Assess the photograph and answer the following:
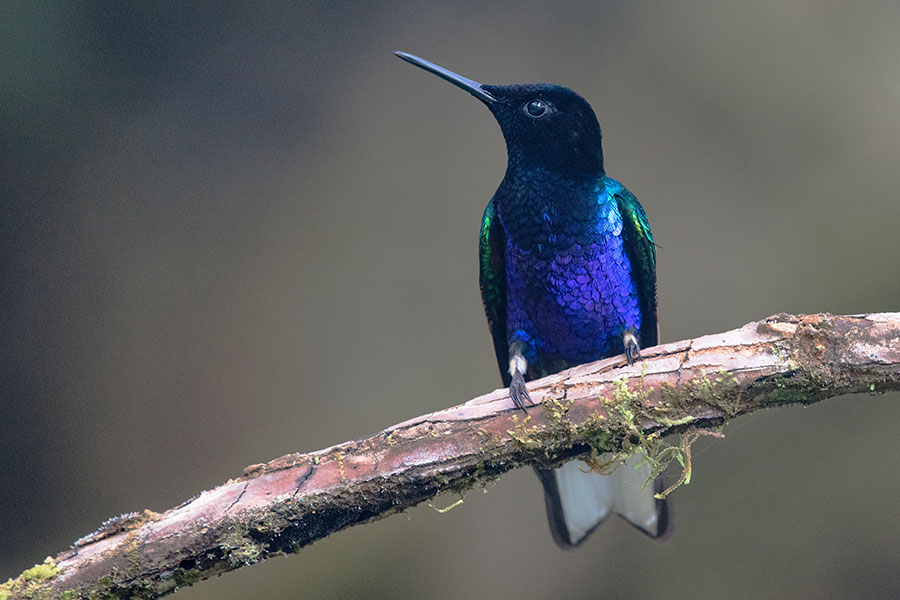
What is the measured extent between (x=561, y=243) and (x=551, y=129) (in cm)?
34

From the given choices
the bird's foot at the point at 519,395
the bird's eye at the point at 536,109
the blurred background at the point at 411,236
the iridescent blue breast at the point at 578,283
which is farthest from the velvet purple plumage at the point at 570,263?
the blurred background at the point at 411,236

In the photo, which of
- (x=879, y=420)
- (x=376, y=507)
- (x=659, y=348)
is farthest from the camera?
(x=879, y=420)

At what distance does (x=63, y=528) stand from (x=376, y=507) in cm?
177

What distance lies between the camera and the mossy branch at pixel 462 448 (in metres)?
1.52

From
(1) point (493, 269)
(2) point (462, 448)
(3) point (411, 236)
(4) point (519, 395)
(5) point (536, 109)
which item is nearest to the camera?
(2) point (462, 448)

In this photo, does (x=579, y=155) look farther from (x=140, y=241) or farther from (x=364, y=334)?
(x=140, y=241)

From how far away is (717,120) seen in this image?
2938 millimetres

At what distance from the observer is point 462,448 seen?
162 cm

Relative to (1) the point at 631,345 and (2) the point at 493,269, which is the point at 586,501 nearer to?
(1) the point at 631,345

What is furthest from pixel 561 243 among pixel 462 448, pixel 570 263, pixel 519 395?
pixel 462 448

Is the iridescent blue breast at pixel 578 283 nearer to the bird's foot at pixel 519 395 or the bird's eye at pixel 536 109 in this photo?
the bird's eye at pixel 536 109

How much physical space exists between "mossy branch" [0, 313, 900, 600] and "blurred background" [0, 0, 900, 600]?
1313 mm

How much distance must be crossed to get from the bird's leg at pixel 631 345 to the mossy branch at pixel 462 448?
0.07 metres

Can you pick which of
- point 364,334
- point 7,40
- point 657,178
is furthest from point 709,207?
point 7,40
